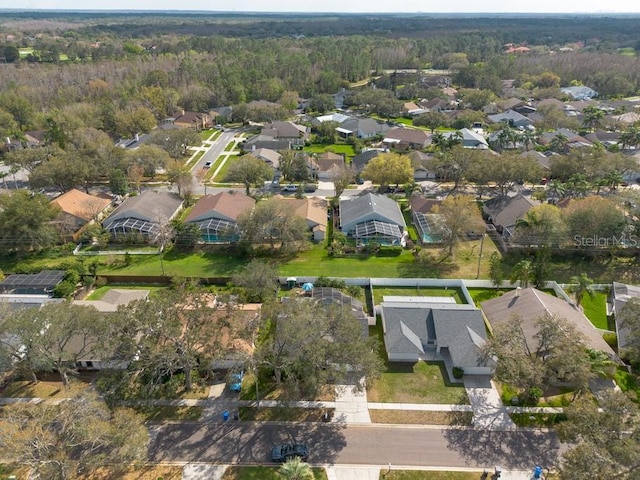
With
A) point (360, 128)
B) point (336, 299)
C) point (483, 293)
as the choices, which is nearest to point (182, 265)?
point (336, 299)

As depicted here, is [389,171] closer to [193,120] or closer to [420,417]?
[420,417]

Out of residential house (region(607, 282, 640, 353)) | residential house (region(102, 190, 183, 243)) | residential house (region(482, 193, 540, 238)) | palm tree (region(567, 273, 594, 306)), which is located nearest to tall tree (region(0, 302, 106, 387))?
residential house (region(102, 190, 183, 243))

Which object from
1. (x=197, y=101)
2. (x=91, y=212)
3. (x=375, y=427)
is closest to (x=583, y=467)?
(x=375, y=427)

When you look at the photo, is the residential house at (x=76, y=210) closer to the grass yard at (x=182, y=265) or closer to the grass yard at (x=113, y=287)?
the grass yard at (x=182, y=265)

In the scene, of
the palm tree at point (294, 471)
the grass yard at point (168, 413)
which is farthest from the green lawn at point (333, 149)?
the palm tree at point (294, 471)

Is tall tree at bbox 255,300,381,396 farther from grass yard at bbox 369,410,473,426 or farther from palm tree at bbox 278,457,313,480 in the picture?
palm tree at bbox 278,457,313,480

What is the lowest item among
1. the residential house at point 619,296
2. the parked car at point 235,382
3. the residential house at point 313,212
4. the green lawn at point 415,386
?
the green lawn at point 415,386
